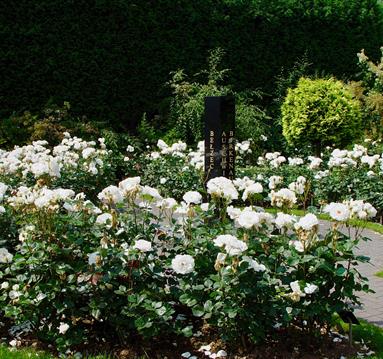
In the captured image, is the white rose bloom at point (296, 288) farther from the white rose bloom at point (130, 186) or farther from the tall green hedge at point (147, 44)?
the tall green hedge at point (147, 44)

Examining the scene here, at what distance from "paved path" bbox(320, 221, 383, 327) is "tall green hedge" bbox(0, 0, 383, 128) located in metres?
6.07

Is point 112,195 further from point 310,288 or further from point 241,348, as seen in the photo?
point 310,288

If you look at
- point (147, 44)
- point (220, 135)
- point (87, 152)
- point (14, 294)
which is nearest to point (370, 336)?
point (14, 294)

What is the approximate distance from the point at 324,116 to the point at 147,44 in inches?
164

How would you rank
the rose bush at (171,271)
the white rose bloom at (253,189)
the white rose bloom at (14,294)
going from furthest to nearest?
the white rose bloom at (253,189)
the white rose bloom at (14,294)
the rose bush at (171,271)

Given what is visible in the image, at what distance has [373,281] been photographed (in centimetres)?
588

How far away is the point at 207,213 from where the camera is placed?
430 cm

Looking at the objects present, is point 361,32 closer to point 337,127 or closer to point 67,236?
point 337,127

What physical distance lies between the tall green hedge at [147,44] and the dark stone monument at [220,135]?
579cm

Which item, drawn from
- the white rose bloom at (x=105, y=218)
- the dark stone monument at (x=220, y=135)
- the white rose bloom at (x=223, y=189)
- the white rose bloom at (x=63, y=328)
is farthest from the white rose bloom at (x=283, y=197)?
the dark stone monument at (x=220, y=135)

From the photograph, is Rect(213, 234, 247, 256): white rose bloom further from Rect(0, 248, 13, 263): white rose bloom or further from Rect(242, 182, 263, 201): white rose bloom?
Rect(0, 248, 13, 263): white rose bloom

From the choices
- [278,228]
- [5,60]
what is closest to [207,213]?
[278,228]

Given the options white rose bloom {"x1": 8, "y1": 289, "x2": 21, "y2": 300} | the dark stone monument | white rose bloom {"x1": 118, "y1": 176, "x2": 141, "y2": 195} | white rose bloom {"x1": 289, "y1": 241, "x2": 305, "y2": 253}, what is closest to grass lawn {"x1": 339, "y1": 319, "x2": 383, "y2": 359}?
white rose bloom {"x1": 289, "y1": 241, "x2": 305, "y2": 253}

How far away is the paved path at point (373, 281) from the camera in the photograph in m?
4.97
